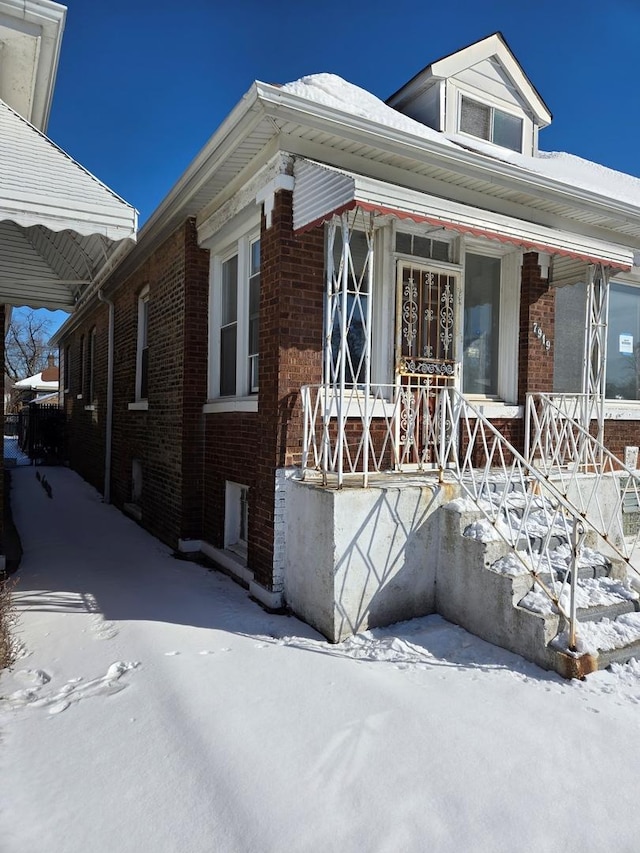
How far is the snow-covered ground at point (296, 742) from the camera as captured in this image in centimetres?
237

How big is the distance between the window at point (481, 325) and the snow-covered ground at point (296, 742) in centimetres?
308

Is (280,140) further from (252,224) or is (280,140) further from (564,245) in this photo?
(564,245)

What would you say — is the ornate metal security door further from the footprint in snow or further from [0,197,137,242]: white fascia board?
the footprint in snow

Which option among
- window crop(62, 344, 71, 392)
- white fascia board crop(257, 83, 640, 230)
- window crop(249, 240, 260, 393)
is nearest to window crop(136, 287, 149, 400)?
window crop(249, 240, 260, 393)

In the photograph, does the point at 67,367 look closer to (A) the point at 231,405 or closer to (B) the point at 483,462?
(A) the point at 231,405

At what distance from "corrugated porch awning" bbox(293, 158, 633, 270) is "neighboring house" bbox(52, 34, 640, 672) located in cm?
2

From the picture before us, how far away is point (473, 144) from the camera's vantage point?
25.5ft

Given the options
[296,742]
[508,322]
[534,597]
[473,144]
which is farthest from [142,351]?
[296,742]

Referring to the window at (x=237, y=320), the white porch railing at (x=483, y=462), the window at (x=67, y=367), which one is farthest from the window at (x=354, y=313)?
the window at (x=67, y=367)

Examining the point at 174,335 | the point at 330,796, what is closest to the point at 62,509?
the point at 174,335

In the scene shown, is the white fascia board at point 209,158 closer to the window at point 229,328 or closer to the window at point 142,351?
the window at point 229,328

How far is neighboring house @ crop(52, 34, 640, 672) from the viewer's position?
15.2 ft

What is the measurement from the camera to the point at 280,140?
4906mm

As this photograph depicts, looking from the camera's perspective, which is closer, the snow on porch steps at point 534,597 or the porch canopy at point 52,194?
the snow on porch steps at point 534,597
